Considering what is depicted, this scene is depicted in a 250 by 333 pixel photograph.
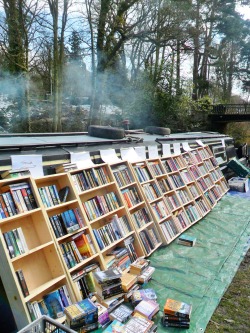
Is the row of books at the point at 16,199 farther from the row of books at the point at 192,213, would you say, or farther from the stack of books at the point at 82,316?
the row of books at the point at 192,213

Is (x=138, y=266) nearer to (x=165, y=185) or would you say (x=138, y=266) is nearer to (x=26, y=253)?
(x=26, y=253)

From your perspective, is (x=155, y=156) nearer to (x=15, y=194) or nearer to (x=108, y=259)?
(x=108, y=259)

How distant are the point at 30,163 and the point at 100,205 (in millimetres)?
934

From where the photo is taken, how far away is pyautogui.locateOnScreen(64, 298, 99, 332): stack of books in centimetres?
210

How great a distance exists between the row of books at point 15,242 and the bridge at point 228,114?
46.9 ft

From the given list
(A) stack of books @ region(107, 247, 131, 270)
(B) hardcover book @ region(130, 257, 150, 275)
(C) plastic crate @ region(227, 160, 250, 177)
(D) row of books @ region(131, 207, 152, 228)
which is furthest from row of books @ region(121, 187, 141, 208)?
(C) plastic crate @ region(227, 160, 250, 177)

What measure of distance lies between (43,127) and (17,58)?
283cm

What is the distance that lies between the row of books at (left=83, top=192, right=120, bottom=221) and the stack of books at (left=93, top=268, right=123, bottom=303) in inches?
26.1

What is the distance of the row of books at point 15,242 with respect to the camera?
2.16m

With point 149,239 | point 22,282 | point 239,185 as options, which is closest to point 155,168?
point 149,239

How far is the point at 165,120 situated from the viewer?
1385 centimetres

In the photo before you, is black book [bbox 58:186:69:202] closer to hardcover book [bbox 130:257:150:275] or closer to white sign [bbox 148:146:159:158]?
hardcover book [bbox 130:257:150:275]

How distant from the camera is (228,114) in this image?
48.9 feet

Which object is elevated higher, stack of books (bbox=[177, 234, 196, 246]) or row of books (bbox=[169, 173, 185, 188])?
row of books (bbox=[169, 173, 185, 188])
